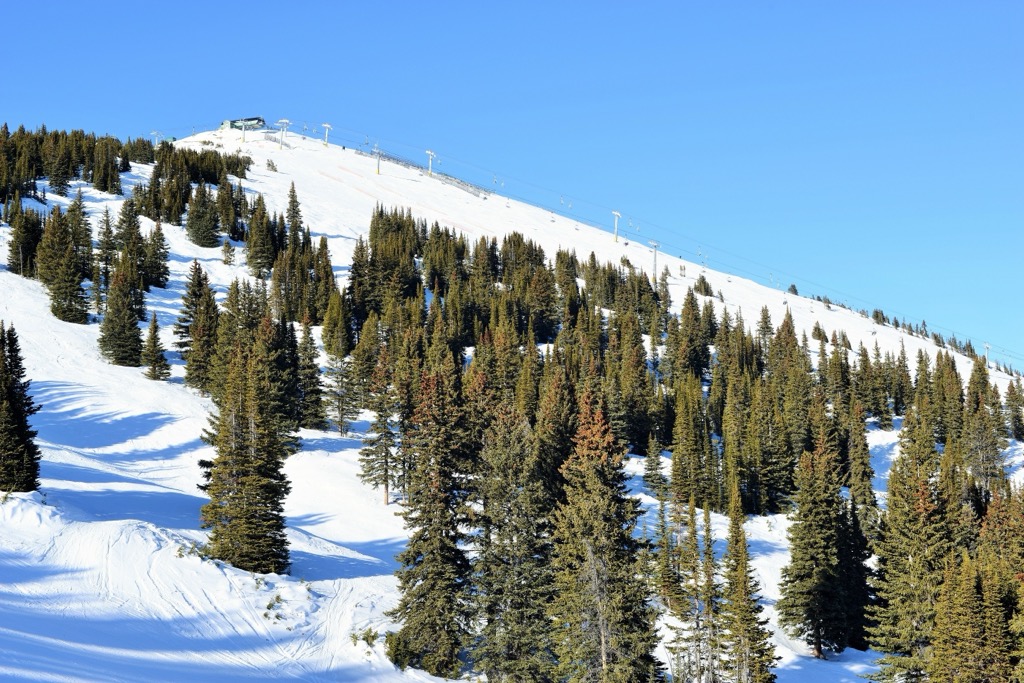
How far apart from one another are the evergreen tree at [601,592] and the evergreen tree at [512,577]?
1.43 m

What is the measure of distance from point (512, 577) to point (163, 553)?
15461mm

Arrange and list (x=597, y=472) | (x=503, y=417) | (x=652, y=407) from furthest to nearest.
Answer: (x=652, y=407) < (x=503, y=417) < (x=597, y=472)

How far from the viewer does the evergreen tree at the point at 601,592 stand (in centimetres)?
2922

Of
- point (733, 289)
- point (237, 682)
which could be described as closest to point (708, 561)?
point (237, 682)

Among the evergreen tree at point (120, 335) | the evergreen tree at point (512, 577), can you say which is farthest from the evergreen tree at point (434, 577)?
the evergreen tree at point (120, 335)

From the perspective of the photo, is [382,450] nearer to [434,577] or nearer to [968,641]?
[434,577]

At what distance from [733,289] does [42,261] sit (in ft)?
444

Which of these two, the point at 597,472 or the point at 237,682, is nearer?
the point at 237,682

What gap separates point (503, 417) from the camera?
40.0 m

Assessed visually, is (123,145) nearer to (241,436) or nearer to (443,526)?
(241,436)

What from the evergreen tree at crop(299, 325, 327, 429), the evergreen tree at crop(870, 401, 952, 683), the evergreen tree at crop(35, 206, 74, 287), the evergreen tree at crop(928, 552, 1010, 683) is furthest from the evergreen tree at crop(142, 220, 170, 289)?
the evergreen tree at crop(928, 552, 1010, 683)

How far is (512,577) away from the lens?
32656mm

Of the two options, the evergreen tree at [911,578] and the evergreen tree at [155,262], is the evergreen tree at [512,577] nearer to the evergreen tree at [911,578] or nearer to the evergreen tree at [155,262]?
the evergreen tree at [911,578]

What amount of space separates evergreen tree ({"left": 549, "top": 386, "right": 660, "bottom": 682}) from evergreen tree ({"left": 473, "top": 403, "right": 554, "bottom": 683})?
1426 mm
